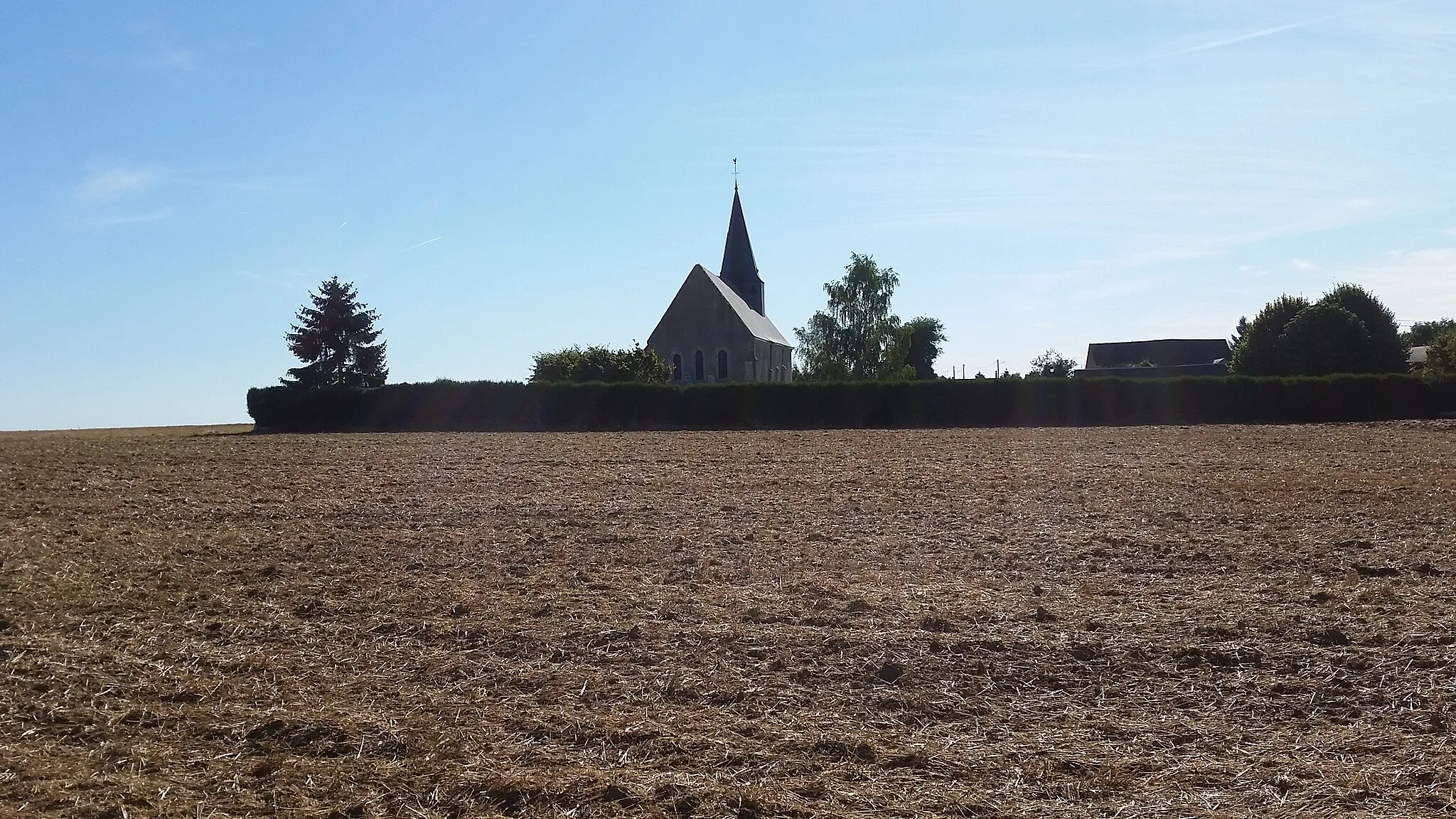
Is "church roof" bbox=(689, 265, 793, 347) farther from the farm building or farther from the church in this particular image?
the farm building

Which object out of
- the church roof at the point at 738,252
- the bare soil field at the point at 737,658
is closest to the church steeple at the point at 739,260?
the church roof at the point at 738,252

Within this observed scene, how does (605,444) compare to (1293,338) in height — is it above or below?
below

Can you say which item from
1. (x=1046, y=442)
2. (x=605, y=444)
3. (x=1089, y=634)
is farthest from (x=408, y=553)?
(x=1046, y=442)

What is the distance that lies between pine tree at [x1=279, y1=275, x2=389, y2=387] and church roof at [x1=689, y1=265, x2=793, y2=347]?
18849mm

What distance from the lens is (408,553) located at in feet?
32.8

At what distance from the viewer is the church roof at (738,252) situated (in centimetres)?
7219

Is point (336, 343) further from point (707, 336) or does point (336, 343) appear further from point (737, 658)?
point (737, 658)

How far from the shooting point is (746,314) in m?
64.9

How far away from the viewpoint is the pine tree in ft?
192

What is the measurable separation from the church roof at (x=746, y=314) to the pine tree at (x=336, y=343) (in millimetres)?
18849

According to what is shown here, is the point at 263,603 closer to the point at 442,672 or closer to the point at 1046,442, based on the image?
the point at 442,672

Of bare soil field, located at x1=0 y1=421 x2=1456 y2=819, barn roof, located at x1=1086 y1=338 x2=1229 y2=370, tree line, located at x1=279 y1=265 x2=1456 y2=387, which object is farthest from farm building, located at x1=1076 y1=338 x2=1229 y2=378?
bare soil field, located at x1=0 y1=421 x2=1456 y2=819

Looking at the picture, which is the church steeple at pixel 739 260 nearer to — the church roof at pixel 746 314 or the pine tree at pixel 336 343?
the church roof at pixel 746 314

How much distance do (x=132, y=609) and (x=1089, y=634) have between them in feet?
21.8
